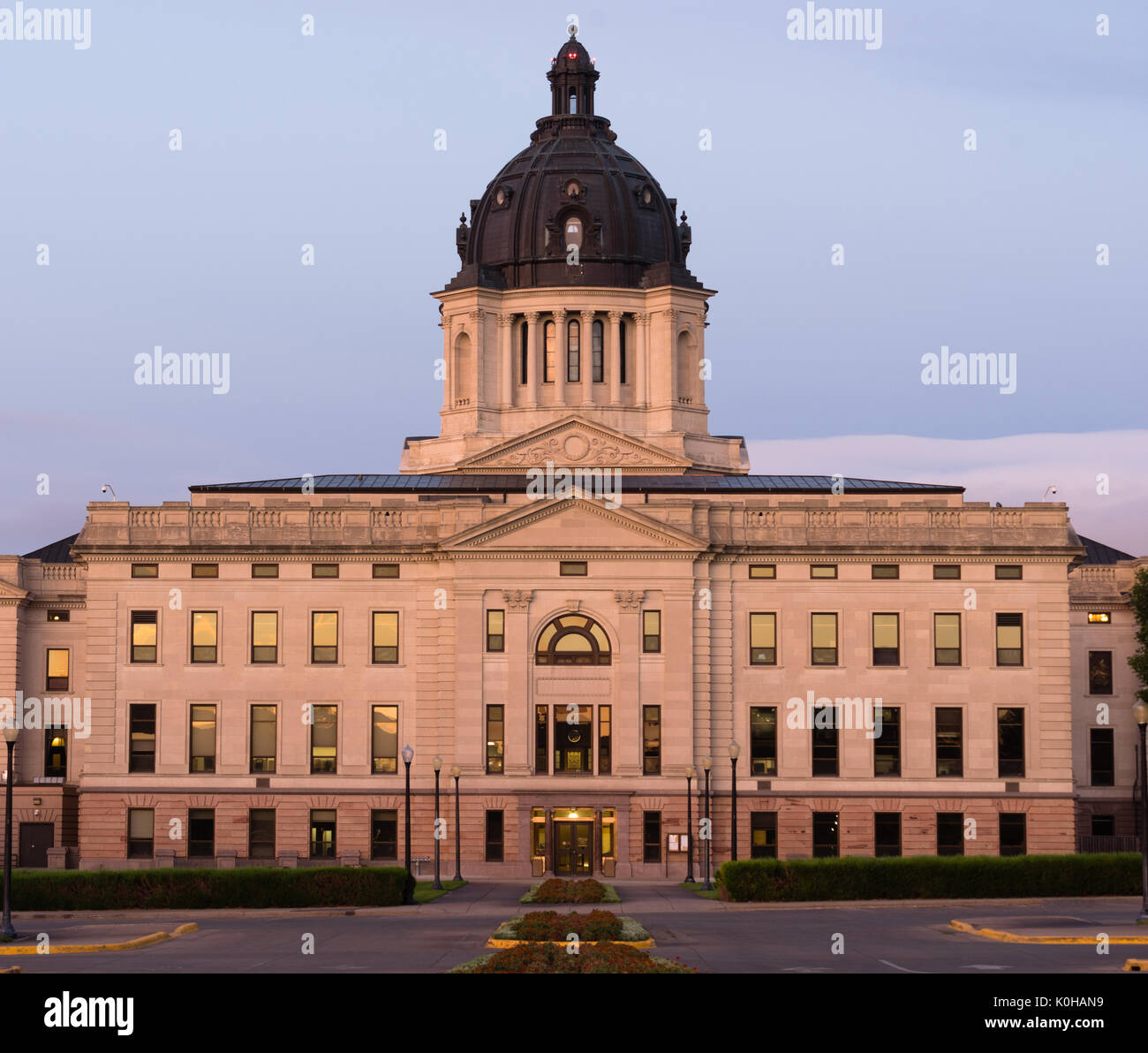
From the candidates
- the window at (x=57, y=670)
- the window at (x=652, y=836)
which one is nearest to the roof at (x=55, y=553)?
the window at (x=57, y=670)

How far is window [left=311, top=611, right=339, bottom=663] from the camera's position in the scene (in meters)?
77.9

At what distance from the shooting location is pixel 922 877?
56.8 meters

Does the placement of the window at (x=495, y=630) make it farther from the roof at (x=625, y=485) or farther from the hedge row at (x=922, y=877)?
the hedge row at (x=922, y=877)

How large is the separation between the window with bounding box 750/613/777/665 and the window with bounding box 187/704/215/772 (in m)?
22.6

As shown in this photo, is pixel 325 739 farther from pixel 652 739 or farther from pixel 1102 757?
pixel 1102 757

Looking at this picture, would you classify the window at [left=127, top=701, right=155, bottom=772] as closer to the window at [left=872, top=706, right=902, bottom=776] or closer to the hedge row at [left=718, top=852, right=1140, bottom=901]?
the hedge row at [left=718, top=852, right=1140, bottom=901]

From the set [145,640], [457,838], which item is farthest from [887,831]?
[145,640]

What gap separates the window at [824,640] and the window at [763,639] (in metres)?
1.65

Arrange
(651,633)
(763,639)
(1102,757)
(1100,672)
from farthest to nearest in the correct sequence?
(1100,672), (1102,757), (763,639), (651,633)

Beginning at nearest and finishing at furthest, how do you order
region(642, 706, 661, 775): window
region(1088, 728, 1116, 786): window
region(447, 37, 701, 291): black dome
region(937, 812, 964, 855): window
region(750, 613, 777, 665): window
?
region(642, 706, 661, 775): window < region(937, 812, 964, 855): window < region(750, 613, 777, 665): window < region(1088, 728, 1116, 786): window < region(447, 37, 701, 291): black dome

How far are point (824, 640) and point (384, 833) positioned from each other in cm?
1985

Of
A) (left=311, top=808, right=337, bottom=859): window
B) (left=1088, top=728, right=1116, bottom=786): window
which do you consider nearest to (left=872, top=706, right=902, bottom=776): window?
(left=1088, top=728, right=1116, bottom=786): window
